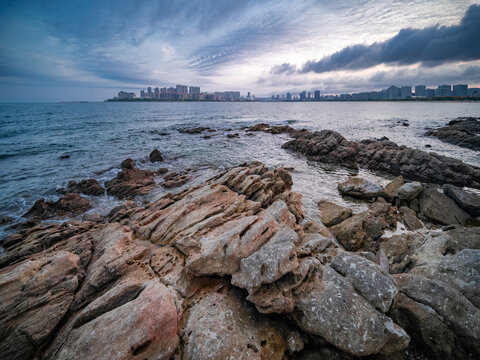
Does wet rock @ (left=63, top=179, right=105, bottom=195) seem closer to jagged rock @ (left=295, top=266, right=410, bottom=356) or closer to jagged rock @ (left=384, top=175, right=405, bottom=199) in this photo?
jagged rock @ (left=295, top=266, right=410, bottom=356)

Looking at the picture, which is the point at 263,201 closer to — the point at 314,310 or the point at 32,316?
the point at 314,310

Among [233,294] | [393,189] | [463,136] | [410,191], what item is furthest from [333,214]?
[463,136]

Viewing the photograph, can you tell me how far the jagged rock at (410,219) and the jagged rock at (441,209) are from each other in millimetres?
1009

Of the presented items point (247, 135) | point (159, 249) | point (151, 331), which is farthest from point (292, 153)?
point (151, 331)

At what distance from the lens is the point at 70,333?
20.9 feet

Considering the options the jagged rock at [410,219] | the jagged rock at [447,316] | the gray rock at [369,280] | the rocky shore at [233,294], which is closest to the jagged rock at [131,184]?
the rocky shore at [233,294]

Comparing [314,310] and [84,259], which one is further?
[84,259]

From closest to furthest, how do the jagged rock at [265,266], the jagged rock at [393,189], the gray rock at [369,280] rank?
the gray rock at [369,280]
the jagged rock at [265,266]
the jagged rock at [393,189]

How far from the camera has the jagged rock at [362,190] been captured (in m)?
19.0

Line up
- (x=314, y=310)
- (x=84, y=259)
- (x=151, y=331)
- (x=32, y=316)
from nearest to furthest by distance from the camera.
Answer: (x=151, y=331) < (x=314, y=310) < (x=32, y=316) < (x=84, y=259)

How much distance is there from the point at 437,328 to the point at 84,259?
46.2 ft

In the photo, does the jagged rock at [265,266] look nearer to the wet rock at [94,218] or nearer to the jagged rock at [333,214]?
the jagged rock at [333,214]

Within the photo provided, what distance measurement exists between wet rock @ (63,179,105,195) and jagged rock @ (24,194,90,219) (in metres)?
2.29

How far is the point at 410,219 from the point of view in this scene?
15.4 m
